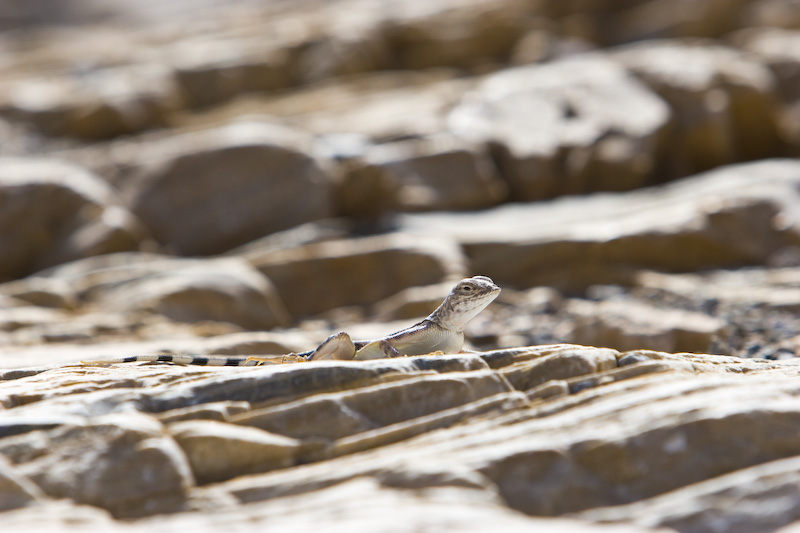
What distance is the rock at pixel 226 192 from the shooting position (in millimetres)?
16547

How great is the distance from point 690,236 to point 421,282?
4694 mm

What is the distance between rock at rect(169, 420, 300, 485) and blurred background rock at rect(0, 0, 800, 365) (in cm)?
442

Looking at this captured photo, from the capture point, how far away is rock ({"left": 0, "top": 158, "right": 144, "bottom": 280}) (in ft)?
50.1

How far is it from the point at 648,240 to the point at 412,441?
990 cm

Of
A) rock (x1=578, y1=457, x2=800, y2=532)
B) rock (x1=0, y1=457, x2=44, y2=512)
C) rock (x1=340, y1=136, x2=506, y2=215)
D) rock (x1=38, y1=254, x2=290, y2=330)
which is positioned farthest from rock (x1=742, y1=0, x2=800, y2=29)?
rock (x1=0, y1=457, x2=44, y2=512)

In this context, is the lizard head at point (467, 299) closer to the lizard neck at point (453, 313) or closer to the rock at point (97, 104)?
the lizard neck at point (453, 313)

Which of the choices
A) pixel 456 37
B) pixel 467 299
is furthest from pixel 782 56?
pixel 467 299

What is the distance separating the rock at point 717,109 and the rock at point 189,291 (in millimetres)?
10628

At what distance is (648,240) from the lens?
13.3 meters

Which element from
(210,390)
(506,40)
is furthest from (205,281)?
(506,40)

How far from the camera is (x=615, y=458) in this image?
13.6ft

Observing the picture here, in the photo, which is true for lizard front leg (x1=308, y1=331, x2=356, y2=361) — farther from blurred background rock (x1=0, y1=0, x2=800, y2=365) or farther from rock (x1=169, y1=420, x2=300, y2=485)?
blurred background rock (x1=0, y1=0, x2=800, y2=365)

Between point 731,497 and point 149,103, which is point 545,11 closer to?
point 149,103

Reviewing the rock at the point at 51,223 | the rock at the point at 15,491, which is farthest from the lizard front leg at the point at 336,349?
the rock at the point at 51,223
